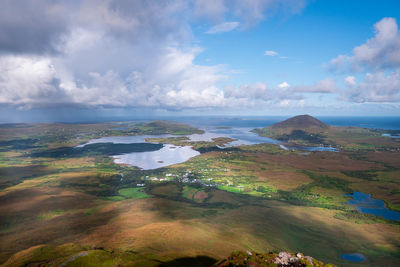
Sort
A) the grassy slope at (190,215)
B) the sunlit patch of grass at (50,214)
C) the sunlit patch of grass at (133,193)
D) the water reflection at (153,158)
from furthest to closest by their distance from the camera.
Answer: the water reflection at (153,158), the sunlit patch of grass at (133,193), the sunlit patch of grass at (50,214), the grassy slope at (190,215)

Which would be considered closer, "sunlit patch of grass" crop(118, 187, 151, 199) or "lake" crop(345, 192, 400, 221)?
"lake" crop(345, 192, 400, 221)

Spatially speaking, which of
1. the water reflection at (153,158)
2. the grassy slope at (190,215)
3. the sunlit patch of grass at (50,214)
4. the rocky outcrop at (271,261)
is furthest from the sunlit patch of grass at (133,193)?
the rocky outcrop at (271,261)

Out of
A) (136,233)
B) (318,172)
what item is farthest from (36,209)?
(318,172)

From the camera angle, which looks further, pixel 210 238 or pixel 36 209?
pixel 36 209

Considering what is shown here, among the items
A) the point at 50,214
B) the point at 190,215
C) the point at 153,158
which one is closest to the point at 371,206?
the point at 190,215

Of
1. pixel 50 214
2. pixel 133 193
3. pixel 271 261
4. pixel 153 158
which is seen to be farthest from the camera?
pixel 153 158

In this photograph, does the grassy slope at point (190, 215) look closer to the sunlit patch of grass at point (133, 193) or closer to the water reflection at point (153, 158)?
the sunlit patch of grass at point (133, 193)

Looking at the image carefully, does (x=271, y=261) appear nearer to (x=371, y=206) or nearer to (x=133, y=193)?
(x=371, y=206)

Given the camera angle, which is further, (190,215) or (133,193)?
(133,193)

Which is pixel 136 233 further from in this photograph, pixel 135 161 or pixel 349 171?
pixel 349 171

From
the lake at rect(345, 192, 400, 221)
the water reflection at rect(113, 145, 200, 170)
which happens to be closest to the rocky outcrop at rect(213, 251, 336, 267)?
the lake at rect(345, 192, 400, 221)

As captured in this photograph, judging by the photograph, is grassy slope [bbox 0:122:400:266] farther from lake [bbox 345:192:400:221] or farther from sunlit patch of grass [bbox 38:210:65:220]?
lake [bbox 345:192:400:221]
